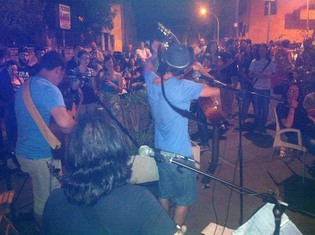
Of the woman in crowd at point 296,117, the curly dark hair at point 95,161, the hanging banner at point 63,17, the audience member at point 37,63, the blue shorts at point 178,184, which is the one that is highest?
the hanging banner at point 63,17

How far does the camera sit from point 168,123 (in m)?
3.15

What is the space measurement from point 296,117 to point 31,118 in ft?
14.1

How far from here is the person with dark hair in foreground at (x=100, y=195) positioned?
1.47m

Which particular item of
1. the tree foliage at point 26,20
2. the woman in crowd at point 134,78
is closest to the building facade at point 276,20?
the tree foliage at point 26,20

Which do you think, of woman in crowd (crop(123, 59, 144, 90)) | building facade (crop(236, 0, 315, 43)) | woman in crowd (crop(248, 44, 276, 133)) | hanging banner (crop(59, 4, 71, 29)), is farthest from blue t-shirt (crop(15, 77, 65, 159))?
building facade (crop(236, 0, 315, 43))

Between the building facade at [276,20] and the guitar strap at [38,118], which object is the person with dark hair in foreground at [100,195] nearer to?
the guitar strap at [38,118]

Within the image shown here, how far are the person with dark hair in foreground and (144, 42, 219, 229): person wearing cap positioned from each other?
52.3 inches

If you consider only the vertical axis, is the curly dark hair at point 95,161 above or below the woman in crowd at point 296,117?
above

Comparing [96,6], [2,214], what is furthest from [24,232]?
[96,6]

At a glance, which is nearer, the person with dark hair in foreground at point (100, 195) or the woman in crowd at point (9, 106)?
the person with dark hair in foreground at point (100, 195)

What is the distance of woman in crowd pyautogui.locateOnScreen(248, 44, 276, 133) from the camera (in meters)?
7.68

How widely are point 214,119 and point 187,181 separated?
1.83m

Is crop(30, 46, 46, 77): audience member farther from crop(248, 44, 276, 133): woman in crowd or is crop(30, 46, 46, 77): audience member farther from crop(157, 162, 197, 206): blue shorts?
crop(248, 44, 276, 133): woman in crowd

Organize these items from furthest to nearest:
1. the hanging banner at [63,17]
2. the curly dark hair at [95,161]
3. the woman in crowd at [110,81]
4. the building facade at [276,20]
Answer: the building facade at [276,20] < the hanging banner at [63,17] < the woman in crowd at [110,81] < the curly dark hair at [95,161]
